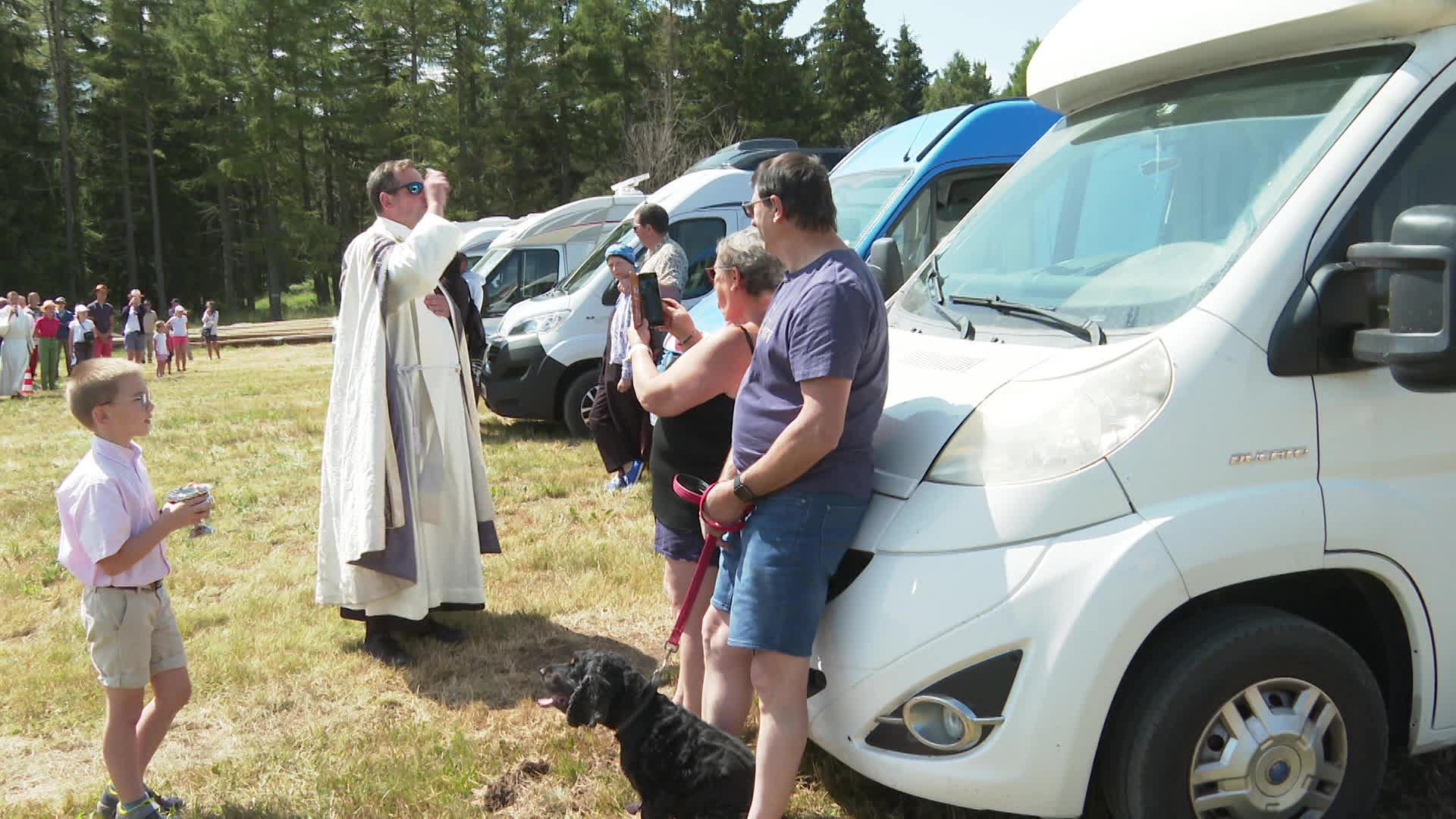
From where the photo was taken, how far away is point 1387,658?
3.06 meters

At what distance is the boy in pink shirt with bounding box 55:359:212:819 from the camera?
133 inches

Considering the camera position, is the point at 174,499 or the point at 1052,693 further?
the point at 174,499

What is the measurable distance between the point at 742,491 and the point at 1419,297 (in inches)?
66.6

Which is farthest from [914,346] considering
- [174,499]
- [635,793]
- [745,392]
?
[174,499]

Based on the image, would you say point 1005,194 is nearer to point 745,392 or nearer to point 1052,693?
point 745,392

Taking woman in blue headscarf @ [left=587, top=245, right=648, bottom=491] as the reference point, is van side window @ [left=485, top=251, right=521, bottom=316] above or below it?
above

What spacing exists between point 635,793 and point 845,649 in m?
1.19

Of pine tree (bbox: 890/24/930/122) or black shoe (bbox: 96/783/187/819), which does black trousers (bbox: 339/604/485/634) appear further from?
pine tree (bbox: 890/24/930/122)

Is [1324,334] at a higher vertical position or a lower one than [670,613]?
higher

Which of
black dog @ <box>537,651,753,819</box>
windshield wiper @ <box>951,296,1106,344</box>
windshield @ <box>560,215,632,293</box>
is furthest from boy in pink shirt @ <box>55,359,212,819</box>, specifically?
windshield @ <box>560,215,632,293</box>

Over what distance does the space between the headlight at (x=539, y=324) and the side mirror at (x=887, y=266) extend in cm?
648

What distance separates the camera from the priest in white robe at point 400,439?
15.9ft

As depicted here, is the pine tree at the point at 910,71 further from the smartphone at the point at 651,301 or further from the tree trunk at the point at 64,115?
the smartphone at the point at 651,301

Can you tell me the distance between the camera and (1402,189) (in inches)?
112
